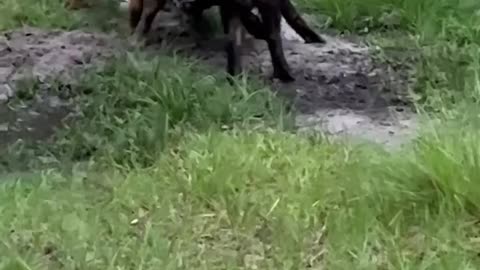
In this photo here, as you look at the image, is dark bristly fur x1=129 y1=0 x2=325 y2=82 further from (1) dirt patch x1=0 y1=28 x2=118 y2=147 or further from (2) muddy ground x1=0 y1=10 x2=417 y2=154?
(1) dirt patch x1=0 y1=28 x2=118 y2=147

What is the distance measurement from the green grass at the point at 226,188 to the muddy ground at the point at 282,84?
17cm

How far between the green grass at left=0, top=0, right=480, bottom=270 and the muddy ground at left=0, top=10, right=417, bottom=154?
0.17 meters

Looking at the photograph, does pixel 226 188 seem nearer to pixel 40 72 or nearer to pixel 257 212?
pixel 257 212

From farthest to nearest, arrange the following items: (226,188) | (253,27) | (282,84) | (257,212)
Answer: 1. (253,27)
2. (282,84)
3. (226,188)
4. (257,212)

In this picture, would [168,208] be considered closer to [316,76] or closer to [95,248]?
[95,248]

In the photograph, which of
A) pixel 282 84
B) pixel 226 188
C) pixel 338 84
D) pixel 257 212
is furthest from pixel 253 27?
pixel 257 212

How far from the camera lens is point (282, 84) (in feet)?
18.0

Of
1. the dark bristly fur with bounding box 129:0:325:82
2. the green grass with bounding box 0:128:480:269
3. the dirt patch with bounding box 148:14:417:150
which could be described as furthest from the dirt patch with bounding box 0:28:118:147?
the green grass with bounding box 0:128:480:269

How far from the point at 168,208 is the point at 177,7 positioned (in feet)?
8.96

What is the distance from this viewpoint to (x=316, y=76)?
5.65m

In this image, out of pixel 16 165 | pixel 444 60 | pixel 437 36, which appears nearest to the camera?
pixel 16 165

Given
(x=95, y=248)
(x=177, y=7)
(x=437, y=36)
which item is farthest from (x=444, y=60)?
(x=95, y=248)

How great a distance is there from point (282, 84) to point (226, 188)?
167 centimetres

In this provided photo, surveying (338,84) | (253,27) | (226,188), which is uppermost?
(226,188)
